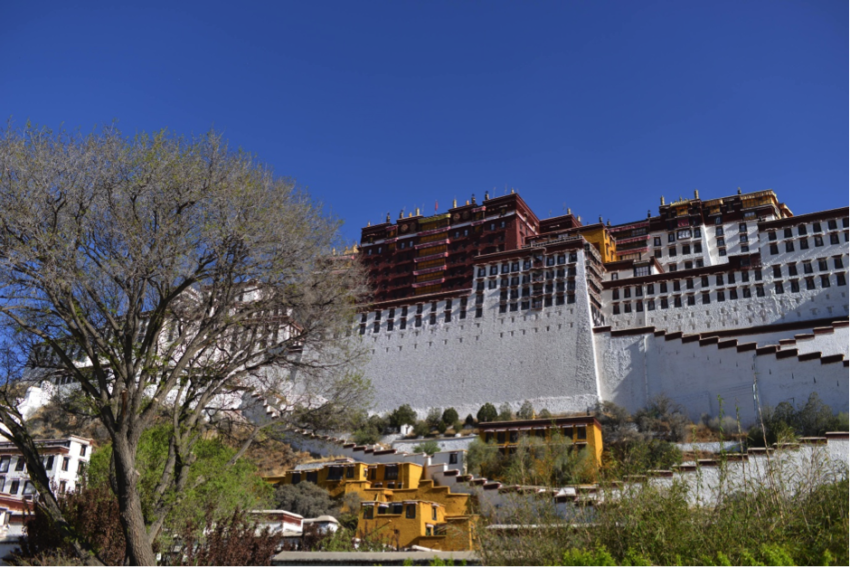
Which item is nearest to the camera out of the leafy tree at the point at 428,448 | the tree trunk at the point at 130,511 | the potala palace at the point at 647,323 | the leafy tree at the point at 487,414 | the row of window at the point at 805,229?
the tree trunk at the point at 130,511

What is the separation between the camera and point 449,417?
45.9 m

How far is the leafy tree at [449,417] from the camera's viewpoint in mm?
45719

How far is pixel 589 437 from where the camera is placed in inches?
1393

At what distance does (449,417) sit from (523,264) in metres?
13.9

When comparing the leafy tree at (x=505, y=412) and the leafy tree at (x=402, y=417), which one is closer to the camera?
the leafy tree at (x=505, y=412)

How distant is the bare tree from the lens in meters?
10.7

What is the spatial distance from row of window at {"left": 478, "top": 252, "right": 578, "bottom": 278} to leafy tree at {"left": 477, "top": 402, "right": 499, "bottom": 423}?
39.9 feet

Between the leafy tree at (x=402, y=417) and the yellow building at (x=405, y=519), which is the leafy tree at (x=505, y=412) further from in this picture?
the yellow building at (x=405, y=519)

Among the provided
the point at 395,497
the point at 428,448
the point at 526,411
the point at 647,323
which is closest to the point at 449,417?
the point at 526,411

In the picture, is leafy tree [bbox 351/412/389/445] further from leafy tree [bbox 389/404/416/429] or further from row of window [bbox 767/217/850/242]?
row of window [bbox 767/217/850/242]

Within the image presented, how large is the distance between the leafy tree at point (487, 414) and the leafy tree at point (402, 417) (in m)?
5.22

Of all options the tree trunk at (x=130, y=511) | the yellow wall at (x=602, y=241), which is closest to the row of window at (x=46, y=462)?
the tree trunk at (x=130, y=511)

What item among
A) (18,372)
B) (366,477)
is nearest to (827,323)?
(366,477)

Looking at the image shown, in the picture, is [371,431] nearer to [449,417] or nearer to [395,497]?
[449,417]
